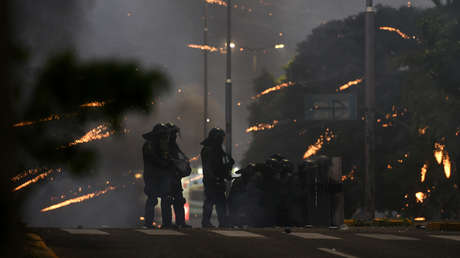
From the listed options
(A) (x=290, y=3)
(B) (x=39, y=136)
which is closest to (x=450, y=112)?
(B) (x=39, y=136)

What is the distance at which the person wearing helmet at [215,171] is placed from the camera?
18.0 meters

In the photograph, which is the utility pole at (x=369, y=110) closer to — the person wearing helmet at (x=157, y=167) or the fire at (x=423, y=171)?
the person wearing helmet at (x=157, y=167)

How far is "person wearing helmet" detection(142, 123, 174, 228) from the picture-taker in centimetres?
1683

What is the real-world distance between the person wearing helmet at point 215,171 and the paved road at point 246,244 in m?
4.91

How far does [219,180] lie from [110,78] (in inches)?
369

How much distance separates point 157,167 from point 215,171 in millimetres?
1632

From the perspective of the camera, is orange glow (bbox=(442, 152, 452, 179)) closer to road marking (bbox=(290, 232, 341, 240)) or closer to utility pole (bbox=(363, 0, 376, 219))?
utility pole (bbox=(363, 0, 376, 219))

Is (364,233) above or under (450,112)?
under

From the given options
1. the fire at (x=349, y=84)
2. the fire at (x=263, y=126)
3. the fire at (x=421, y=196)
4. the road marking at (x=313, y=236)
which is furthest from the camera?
the fire at (x=263, y=126)

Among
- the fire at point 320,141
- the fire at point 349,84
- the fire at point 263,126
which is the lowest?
the fire at point 320,141

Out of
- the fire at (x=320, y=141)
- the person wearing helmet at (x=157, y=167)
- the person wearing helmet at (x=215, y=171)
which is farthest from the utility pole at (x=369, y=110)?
the fire at (x=320, y=141)

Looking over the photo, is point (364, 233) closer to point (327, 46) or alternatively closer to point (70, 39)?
point (70, 39)

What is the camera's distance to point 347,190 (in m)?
44.4

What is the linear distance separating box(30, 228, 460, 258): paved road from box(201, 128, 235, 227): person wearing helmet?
4.91 meters
